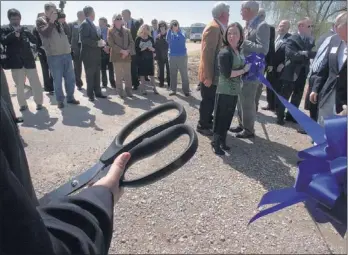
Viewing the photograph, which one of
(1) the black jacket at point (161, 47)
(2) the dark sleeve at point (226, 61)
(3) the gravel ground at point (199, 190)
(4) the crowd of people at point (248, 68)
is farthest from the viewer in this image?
(1) the black jacket at point (161, 47)

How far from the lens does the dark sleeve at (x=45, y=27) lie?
19.0 ft

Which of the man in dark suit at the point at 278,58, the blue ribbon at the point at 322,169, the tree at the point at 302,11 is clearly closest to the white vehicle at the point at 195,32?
the tree at the point at 302,11

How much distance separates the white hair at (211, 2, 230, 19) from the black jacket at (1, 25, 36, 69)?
3.48 m

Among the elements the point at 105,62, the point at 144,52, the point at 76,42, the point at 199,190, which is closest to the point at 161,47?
the point at 144,52

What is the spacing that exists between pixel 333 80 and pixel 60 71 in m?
4.82

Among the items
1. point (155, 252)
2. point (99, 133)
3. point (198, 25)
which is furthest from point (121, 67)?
point (198, 25)

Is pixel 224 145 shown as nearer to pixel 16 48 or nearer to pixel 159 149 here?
pixel 159 149

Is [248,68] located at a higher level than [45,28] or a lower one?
lower

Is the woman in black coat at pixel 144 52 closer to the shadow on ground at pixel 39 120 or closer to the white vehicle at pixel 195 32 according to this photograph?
the shadow on ground at pixel 39 120

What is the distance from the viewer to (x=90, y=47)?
655 centimetres

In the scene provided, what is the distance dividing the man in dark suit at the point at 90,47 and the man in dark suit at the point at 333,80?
4.42 meters

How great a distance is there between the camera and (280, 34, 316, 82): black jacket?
5.32 m

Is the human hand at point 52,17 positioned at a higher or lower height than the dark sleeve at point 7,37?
higher

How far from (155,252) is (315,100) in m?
2.56
